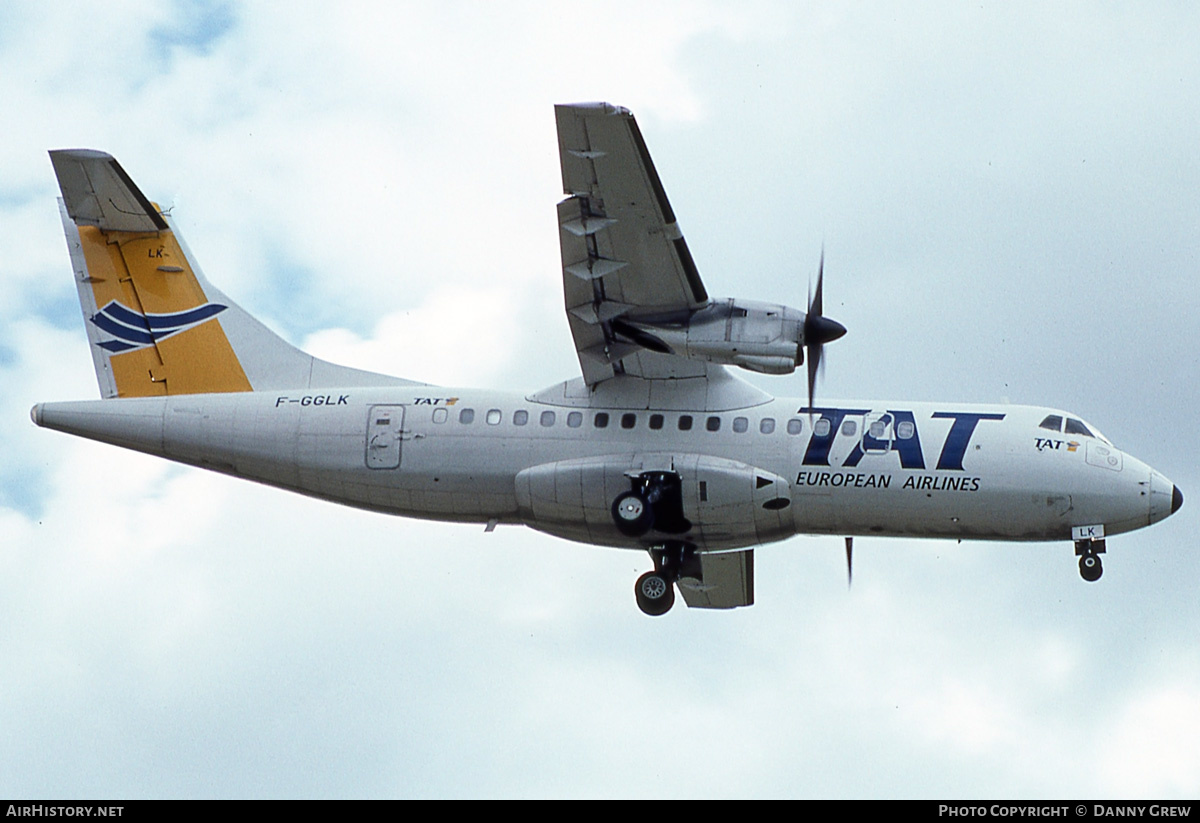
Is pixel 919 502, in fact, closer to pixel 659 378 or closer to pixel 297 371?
pixel 659 378

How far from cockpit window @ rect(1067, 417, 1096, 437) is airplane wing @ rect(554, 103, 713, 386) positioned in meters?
5.97

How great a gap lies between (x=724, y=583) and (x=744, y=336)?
7534mm

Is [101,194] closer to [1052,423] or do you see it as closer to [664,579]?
[664,579]

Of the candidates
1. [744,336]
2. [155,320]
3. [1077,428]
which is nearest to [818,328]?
[744,336]

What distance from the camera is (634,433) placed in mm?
25203

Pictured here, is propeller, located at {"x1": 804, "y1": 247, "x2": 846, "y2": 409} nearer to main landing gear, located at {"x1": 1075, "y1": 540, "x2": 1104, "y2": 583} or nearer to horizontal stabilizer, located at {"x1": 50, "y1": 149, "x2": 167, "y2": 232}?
main landing gear, located at {"x1": 1075, "y1": 540, "x2": 1104, "y2": 583}

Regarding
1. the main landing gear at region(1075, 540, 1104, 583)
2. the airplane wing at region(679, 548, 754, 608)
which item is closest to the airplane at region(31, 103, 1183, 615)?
the main landing gear at region(1075, 540, 1104, 583)

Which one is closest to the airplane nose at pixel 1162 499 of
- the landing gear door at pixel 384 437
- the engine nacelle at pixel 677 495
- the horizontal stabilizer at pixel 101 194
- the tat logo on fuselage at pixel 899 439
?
the tat logo on fuselage at pixel 899 439

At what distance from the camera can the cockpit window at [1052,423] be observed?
24812mm

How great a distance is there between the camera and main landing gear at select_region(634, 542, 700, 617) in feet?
83.5

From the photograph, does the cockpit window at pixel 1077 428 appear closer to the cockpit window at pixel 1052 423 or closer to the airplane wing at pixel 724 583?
the cockpit window at pixel 1052 423

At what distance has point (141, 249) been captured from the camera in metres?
27.6
